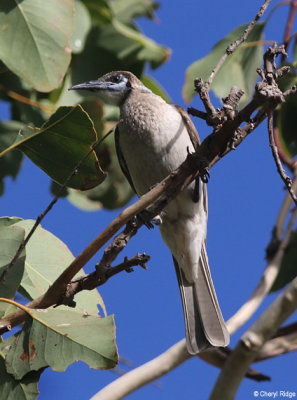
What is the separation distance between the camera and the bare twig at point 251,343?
10.2ft

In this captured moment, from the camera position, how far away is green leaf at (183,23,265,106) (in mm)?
4055

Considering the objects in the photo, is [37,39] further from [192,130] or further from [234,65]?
[234,65]

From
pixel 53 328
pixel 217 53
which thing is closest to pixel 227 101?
pixel 53 328

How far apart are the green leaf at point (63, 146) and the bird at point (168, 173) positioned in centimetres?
90

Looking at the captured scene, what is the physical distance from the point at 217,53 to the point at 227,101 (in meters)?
2.21

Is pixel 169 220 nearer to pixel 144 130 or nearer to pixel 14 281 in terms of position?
pixel 144 130

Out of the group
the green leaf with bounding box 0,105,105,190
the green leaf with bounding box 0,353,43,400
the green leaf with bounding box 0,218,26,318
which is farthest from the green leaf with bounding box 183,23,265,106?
the green leaf with bounding box 0,353,43,400

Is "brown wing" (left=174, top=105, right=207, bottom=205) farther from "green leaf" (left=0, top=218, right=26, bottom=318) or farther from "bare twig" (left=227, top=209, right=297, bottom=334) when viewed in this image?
"green leaf" (left=0, top=218, right=26, bottom=318)

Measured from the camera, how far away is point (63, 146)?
2.58 m

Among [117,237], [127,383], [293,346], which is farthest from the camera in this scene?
[293,346]

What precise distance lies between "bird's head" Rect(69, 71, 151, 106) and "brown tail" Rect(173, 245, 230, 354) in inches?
45.1

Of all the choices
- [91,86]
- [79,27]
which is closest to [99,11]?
[79,27]

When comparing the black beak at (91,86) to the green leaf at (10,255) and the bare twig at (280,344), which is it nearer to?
the green leaf at (10,255)

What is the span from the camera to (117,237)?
2264mm
